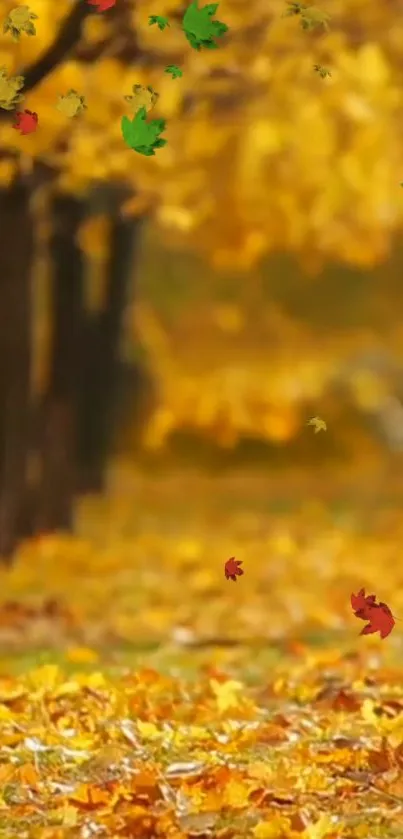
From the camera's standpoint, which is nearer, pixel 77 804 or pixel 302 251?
pixel 77 804

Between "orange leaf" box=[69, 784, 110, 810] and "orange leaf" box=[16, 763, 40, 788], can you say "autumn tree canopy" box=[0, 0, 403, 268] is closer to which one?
"orange leaf" box=[16, 763, 40, 788]

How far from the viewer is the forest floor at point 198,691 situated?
6.12 m

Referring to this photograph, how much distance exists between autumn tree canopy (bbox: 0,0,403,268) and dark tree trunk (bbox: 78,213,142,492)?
9.17 ft

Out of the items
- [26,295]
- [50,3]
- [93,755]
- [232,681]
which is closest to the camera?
[93,755]

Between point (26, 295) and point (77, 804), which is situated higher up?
point (26, 295)

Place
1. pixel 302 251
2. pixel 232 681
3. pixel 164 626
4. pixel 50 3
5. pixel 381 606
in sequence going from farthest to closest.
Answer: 1. pixel 302 251
2. pixel 164 626
3. pixel 50 3
4. pixel 232 681
5. pixel 381 606

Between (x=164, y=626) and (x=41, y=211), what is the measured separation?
4933 millimetres

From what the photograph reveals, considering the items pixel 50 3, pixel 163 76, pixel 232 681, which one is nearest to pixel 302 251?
pixel 163 76

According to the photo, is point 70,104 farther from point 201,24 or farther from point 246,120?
point 246,120

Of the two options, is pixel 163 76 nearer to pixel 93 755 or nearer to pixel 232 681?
pixel 232 681

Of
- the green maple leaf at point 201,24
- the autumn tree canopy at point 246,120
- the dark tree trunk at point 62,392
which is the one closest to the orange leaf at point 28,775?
the green maple leaf at point 201,24

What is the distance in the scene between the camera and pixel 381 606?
233 inches

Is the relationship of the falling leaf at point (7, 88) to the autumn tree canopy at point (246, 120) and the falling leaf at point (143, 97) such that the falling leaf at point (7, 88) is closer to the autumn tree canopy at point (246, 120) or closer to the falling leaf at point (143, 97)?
the falling leaf at point (143, 97)

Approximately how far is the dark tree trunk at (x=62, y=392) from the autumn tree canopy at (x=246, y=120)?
7.21 ft
